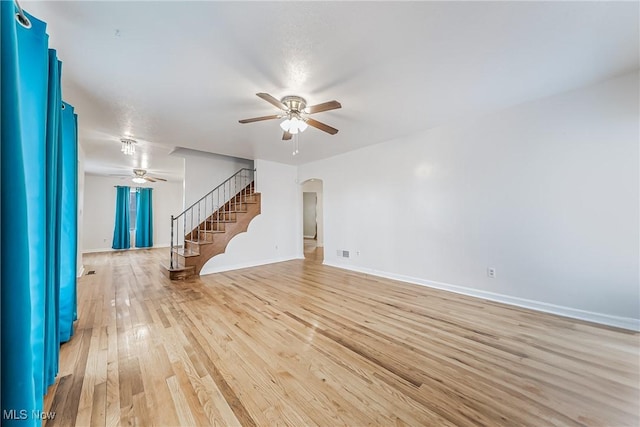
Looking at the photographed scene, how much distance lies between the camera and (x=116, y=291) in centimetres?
384

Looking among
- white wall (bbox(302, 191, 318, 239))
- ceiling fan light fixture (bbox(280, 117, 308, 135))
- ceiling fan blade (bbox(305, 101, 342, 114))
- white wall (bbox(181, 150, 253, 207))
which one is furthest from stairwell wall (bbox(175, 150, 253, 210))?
white wall (bbox(302, 191, 318, 239))

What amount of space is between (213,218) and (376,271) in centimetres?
456

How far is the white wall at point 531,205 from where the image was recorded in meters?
2.52

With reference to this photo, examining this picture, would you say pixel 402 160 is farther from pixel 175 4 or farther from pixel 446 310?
pixel 175 4

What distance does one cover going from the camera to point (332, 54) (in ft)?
6.70

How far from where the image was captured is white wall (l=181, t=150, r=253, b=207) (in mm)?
5871

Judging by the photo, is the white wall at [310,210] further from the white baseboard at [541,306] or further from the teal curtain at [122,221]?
the white baseboard at [541,306]

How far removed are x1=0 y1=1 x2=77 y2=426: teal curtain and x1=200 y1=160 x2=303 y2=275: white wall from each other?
3.22 metres

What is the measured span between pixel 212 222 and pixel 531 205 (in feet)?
21.2

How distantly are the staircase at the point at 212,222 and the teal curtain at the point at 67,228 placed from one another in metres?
2.19

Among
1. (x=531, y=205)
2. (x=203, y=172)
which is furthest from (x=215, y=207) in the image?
(x=531, y=205)

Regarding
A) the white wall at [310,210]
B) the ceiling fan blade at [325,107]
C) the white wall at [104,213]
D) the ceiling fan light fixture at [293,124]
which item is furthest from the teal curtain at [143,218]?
the ceiling fan blade at [325,107]

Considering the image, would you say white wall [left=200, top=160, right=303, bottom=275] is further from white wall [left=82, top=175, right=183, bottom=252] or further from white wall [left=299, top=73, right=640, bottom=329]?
white wall [left=82, top=175, right=183, bottom=252]

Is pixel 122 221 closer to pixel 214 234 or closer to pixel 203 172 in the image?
pixel 203 172
